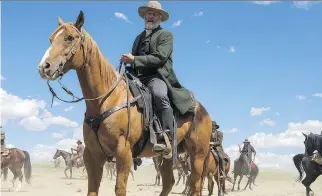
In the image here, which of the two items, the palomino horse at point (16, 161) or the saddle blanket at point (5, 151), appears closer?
the saddle blanket at point (5, 151)

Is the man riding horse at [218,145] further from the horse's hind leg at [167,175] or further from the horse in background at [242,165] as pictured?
the horse in background at [242,165]

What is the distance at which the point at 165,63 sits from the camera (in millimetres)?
6676

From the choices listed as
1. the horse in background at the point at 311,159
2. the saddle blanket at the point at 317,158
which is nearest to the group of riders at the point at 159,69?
the horse in background at the point at 311,159

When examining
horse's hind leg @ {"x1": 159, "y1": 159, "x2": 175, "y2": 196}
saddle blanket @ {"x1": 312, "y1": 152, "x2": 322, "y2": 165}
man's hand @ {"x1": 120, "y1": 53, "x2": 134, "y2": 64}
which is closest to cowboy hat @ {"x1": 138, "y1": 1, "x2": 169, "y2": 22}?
man's hand @ {"x1": 120, "y1": 53, "x2": 134, "y2": 64}

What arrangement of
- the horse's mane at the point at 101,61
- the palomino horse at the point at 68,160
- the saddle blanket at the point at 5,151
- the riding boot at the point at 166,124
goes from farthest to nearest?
the palomino horse at the point at 68,160 → the saddle blanket at the point at 5,151 → the riding boot at the point at 166,124 → the horse's mane at the point at 101,61

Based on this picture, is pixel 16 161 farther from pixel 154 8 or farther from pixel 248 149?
pixel 154 8

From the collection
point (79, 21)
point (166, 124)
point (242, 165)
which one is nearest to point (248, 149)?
point (242, 165)

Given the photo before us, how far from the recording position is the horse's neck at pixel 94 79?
5641 mm

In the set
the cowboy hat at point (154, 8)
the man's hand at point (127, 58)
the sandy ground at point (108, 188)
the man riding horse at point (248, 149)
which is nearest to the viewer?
the man's hand at point (127, 58)

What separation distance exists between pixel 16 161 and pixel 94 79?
774 inches

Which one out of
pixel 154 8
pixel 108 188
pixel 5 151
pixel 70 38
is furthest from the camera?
pixel 108 188

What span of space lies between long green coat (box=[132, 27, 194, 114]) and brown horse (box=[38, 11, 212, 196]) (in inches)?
20.2

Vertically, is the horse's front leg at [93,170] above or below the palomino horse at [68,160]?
below

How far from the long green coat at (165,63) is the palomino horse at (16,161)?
18.4m
